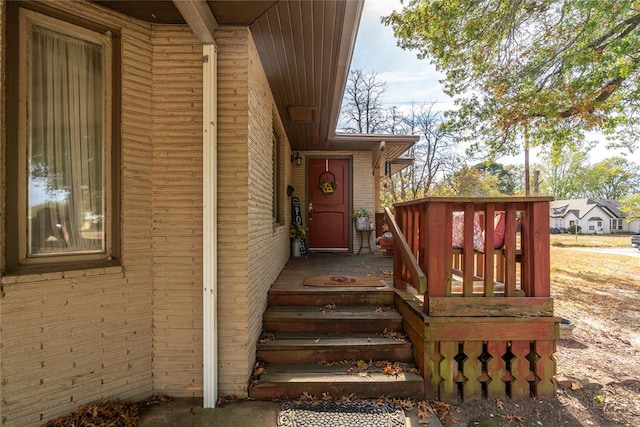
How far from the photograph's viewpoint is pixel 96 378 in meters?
2.00

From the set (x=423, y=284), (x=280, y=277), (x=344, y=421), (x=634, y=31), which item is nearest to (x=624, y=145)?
(x=634, y=31)

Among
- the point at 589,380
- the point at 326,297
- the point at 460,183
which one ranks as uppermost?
the point at 460,183

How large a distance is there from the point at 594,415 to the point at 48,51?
179 inches

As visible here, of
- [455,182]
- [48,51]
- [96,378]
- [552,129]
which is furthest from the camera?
[455,182]

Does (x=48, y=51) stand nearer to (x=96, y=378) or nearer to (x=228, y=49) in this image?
(x=228, y=49)

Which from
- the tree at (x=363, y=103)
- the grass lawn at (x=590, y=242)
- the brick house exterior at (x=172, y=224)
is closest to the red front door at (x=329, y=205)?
the brick house exterior at (x=172, y=224)

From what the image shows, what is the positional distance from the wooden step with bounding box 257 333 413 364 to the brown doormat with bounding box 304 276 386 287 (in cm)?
81

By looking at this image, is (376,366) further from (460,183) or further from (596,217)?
(596,217)

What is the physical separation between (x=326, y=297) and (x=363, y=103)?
1374 cm

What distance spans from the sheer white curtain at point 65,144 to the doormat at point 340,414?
1.79 metres

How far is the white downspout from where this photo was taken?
2.08 metres

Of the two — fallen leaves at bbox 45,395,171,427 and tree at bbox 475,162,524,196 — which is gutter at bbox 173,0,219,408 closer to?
fallen leaves at bbox 45,395,171,427

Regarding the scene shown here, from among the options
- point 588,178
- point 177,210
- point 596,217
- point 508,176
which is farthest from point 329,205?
point 588,178

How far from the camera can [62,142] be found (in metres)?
1.91
